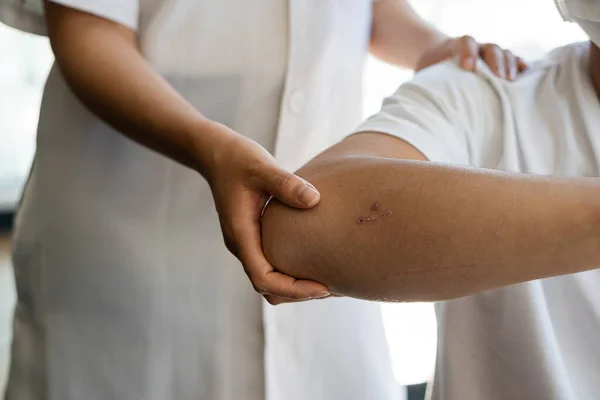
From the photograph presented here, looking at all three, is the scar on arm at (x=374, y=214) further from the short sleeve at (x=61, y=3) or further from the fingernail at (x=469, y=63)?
the short sleeve at (x=61, y=3)

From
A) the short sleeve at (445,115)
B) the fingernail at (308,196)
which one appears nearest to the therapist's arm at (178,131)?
the fingernail at (308,196)

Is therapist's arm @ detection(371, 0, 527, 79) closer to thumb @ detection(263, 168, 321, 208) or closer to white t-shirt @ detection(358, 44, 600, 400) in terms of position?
white t-shirt @ detection(358, 44, 600, 400)

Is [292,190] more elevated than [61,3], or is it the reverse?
[61,3]

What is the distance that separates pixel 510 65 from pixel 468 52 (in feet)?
0.18

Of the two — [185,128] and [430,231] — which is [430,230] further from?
[185,128]

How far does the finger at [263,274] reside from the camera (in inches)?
22.5

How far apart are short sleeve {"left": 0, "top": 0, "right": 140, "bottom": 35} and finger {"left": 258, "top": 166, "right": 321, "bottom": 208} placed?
0.31 metres

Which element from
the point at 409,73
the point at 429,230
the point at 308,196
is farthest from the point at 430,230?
the point at 409,73

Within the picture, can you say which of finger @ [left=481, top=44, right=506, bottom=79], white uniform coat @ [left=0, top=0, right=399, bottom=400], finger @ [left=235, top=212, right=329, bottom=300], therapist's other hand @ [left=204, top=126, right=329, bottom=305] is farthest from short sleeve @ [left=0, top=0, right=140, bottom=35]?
finger @ [left=481, top=44, right=506, bottom=79]

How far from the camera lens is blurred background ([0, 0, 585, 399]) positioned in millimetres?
1208

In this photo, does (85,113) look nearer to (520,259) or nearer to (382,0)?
(382,0)

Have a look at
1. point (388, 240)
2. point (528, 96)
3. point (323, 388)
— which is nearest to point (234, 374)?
point (323, 388)

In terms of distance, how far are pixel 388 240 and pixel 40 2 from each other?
607mm

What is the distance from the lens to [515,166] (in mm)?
680
